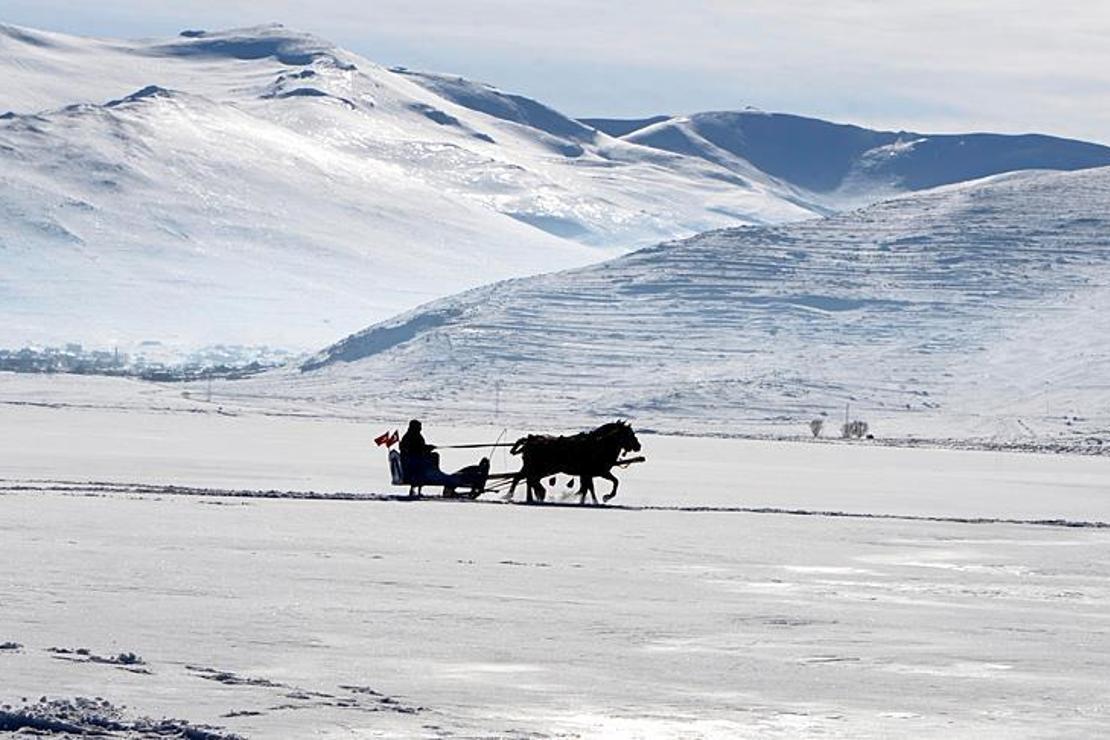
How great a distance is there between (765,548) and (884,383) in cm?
11767

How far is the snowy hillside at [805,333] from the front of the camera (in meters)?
134

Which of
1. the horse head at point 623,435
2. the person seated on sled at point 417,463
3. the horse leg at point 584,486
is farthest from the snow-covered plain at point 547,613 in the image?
the person seated on sled at point 417,463

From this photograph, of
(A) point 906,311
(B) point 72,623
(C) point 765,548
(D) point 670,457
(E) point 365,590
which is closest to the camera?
(B) point 72,623

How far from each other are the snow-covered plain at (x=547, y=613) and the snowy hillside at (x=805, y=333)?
278 feet

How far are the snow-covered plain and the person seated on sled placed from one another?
1635mm

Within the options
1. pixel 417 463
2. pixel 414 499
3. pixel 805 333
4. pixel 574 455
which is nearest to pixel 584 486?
pixel 574 455

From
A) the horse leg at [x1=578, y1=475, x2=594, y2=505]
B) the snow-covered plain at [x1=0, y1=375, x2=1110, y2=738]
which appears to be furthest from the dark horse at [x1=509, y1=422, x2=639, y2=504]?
the snow-covered plain at [x1=0, y1=375, x2=1110, y2=738]

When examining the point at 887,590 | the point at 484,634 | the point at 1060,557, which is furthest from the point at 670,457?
the point at 484,634

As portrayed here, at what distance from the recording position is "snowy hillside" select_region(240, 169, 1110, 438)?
13388cm

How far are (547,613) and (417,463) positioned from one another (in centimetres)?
1561

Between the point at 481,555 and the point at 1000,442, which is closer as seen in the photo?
the point at 481,555

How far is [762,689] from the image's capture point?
1476cm

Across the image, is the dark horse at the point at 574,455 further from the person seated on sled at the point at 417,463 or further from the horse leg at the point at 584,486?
the person seated on sled at the point at 417,463

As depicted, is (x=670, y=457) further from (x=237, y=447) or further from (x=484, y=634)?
(x=484, y=634)
